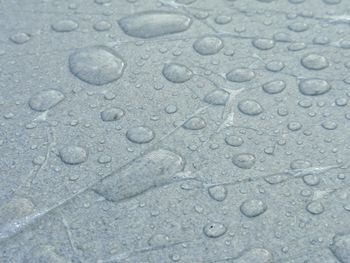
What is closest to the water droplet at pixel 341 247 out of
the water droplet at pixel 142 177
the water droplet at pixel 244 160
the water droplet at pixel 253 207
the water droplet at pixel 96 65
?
the water droplet at pixel 253 207

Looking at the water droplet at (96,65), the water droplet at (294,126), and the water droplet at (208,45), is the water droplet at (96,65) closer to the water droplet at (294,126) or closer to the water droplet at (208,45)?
the water droplet at (208,45)

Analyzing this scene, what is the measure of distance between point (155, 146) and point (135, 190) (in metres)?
0.15

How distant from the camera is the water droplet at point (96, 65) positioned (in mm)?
1691

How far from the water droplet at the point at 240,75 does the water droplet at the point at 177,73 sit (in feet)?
0.38

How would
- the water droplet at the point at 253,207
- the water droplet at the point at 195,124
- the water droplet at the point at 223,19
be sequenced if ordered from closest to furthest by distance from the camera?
the water droplet at the point at 253,207 → the water droplet at the point at 195,124 → the water droplet at the point at 223,19

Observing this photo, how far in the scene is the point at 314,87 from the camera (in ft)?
5.34

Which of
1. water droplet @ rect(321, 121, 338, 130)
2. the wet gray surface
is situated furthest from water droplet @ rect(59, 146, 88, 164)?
water droplet @ rect(321, 121, 338, 130)

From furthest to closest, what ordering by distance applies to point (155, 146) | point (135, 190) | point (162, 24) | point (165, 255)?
point (162, 24) → point (155, 146) → point (135, 190) → point (165, 255)

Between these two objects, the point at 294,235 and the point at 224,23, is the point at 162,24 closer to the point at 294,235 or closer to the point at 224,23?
the point at 224,23

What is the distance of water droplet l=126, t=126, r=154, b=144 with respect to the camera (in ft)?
4.97

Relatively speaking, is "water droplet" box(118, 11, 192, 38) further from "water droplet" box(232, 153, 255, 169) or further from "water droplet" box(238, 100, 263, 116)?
"water droplet" box(232, 153, 255, 169)

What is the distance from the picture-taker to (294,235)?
1274 mm

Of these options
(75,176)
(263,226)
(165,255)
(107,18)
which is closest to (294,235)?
(263,226)

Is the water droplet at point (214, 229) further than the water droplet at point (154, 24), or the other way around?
the water droplet at point (154, 24)
